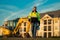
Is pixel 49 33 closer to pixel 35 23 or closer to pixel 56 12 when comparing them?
pixel 56 12

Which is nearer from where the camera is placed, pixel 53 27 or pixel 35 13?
pixel 35 13

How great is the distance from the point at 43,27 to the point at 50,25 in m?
0.78

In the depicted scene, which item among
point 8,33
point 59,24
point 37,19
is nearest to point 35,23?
point 37,19

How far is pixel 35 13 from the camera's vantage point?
1398cm

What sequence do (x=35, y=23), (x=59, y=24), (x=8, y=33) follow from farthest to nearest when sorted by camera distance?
(x=59, y=24)
(x=8, y=33)
(x=35, y=23)

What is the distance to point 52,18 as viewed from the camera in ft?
87.0

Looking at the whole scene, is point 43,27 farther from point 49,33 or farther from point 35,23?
point 35,23

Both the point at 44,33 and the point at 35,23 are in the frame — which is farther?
the point at 44,33

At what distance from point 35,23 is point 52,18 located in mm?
12859

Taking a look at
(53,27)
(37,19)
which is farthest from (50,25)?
(37,19)

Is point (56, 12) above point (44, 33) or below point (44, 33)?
above

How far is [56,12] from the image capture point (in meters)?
25.3

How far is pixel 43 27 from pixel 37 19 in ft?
38.9

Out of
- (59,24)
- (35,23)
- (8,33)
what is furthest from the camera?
(59,24)
